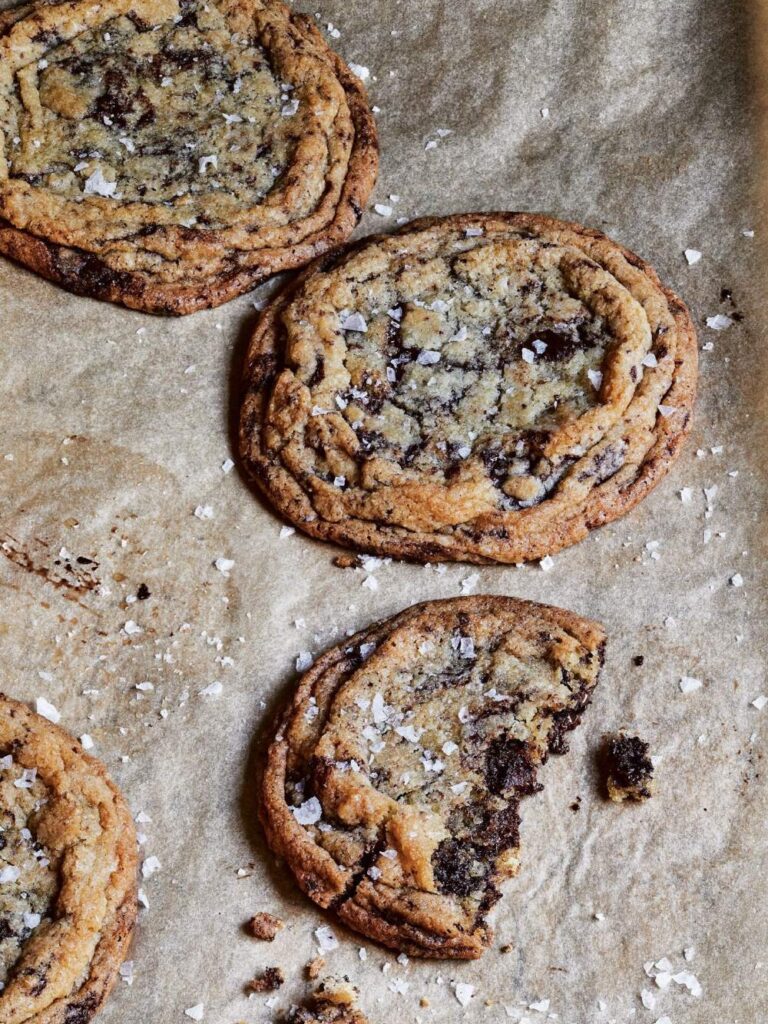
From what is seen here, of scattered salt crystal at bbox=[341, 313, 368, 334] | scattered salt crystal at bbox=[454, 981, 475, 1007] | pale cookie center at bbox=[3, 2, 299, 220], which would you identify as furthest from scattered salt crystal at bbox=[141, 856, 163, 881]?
pale cookie center at bbox=[3, 2, 299, 220]

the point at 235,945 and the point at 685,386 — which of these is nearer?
the point at 235,945

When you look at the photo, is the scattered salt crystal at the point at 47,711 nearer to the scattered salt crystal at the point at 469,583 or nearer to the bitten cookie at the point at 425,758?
the bitten cookie at the point at 425,758

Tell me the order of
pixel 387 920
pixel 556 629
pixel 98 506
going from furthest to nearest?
pixel 98 506, pixel 556 629, pixel 387 920

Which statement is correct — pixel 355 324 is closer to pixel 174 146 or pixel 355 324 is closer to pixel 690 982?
pixel 174 146

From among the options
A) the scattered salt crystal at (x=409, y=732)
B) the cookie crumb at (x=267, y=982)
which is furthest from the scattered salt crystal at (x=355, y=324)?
the cookie crumb at (x=267, y=982)

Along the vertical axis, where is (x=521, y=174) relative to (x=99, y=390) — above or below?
above

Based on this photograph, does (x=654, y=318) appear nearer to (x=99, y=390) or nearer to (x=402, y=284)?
(x=402, y=284)

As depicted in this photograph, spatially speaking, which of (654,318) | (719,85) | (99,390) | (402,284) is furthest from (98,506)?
(719,85)
